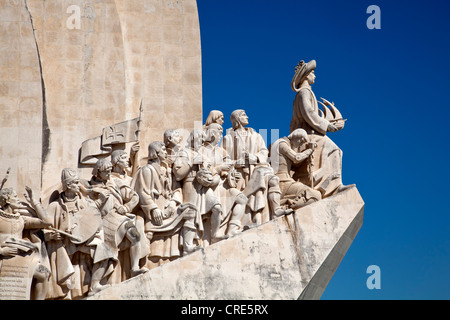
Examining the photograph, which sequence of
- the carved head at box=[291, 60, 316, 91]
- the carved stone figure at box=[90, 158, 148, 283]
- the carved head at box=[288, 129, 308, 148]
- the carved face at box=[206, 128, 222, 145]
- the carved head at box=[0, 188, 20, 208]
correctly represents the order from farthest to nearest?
1. the carved head at box=[291, 60, 316, 91]
2. the carved head at box=[288, 129, 308, 148]
3. the carved face at box=[206, 128, 222, 145]
4. the carved stone figure at box=[90, 158, 148, 283]
5. the carved head at box=[0, 188, 20, 208]

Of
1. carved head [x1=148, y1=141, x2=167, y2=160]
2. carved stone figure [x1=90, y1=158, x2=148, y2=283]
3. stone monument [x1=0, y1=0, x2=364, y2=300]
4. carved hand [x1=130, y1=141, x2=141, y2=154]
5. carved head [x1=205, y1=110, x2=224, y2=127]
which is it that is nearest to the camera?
stone monument [x1=0, y1=0, x2=364, y2=300]

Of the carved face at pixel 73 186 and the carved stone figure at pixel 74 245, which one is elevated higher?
the carved face at pixel 73 186

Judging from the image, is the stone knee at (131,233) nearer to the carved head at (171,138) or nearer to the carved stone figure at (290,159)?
the carved head at (171,138)

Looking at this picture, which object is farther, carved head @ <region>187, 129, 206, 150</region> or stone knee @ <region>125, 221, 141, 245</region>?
carved head @ <region>187, 129, 206, 150</region>

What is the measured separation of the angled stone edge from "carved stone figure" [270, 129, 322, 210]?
21.8 inches

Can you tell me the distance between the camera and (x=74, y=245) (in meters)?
14.0

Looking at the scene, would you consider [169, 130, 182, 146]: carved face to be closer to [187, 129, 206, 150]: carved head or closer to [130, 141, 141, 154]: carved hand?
[187, 129, 206, 150]: carved head

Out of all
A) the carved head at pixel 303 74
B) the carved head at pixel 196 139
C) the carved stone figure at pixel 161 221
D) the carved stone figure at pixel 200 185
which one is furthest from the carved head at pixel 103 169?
the carved head at pixel 303 74

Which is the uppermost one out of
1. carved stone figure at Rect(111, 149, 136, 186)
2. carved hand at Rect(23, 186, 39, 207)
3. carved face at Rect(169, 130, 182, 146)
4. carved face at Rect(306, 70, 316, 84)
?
carved face at Rect(306, 70, 316, 84)

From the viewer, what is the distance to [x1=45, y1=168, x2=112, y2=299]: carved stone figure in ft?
45.3

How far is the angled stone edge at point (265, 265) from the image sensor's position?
1404 cm

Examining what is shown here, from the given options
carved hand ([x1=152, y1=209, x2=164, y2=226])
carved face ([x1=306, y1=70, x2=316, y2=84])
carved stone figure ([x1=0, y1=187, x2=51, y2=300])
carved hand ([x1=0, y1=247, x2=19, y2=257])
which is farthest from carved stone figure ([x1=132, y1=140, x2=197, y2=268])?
carved face ([x1=306, y1=70, x2=316, y2=84])

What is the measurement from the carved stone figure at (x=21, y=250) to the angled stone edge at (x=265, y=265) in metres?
0.75
